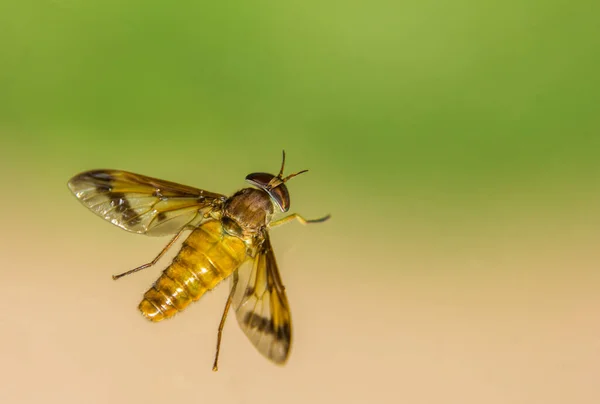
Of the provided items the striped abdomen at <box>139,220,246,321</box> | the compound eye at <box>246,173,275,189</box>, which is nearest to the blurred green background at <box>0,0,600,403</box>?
the compound eye at <box>246,173,275,189</box>

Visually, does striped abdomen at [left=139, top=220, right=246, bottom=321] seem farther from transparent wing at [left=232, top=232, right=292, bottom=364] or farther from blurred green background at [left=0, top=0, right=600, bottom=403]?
blurred green background at [left=0, top=0, right=600, bottom=403]

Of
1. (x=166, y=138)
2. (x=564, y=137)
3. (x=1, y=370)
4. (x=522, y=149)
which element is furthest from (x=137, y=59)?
(x=564, y=137)

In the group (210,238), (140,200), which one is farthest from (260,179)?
(140,200)

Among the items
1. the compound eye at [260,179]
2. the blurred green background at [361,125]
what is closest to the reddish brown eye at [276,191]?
Answer: the compound eye at [260,179]

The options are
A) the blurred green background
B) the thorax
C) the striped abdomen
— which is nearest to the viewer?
the striped abdomen

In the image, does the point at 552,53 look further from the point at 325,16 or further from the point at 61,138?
the point at 61,138
